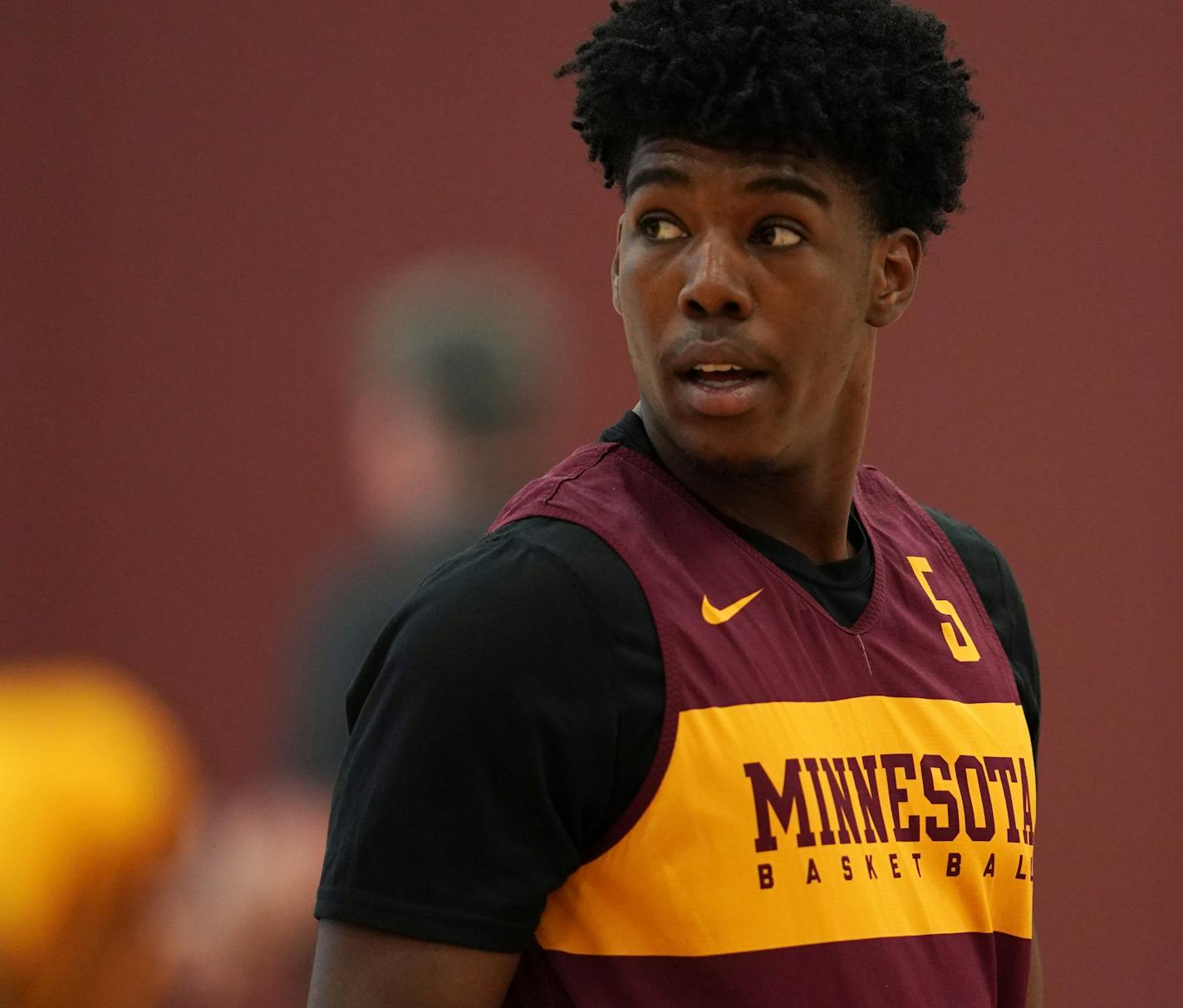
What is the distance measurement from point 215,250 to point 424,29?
67cm

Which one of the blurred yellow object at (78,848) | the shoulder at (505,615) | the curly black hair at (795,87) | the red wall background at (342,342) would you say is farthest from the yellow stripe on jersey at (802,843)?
the red wall background at (342,342)

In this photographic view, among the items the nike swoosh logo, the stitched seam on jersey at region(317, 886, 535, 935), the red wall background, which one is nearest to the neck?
the nike swoosh logo

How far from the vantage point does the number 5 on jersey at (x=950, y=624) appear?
5.61 feet

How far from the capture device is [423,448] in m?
2.47

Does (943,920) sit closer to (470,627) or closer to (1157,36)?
(470,627)

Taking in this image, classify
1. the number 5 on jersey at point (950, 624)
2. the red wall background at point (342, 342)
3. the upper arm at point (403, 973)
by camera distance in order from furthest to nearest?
the red wall background at point (342, 342), the number 5 on jersey at point (950, 624), the upper arm at point (403, 973)

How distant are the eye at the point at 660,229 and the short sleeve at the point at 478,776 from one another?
1.13 ft

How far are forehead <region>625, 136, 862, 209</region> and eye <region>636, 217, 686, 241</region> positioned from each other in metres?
0.03

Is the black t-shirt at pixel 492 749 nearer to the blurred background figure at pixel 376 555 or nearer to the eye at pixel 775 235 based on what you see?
the eye at pixel 775 235

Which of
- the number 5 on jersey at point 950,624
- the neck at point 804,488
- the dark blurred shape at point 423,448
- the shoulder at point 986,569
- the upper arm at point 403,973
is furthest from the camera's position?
the dark blurred shape at point 423,448

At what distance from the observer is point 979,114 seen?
1.74m

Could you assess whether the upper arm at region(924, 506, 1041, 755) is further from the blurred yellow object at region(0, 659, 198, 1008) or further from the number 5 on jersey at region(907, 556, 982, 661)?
the blurred yellow object at region(0, 659, 198, 1008)

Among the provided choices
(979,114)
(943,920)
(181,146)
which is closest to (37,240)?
(181,146)

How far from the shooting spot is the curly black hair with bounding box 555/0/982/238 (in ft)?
4.94
